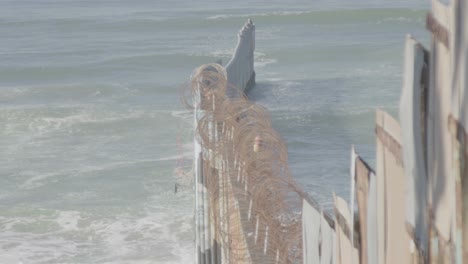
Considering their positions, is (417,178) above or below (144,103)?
above

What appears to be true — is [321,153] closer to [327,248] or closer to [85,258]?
[85,258]

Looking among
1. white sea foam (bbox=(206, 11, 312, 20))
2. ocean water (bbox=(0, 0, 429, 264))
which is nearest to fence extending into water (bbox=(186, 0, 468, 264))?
ocean water (bbox=(0, 0, 429, 264))

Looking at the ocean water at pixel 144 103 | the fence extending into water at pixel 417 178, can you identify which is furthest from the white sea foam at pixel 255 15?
the fence extending into water at pixel 417 178

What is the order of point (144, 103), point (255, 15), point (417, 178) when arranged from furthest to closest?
point (255, 15)
point (144, 103)
point (417, 178)

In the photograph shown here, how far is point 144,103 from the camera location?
2719cm

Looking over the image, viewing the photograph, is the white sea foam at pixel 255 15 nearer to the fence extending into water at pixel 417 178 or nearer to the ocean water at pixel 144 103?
the ocean water at pixel 144 103

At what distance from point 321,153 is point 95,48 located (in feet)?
62.9

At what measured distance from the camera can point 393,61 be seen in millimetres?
32469

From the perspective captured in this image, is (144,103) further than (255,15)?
No

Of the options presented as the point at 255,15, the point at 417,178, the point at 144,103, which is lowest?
the point at 255,15

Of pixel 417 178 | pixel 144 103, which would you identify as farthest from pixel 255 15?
pixel 417 178

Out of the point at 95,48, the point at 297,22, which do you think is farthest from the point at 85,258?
the point at 297,22

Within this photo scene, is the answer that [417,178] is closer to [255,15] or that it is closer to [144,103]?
[144,103]

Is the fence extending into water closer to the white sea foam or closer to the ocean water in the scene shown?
the ocean water
